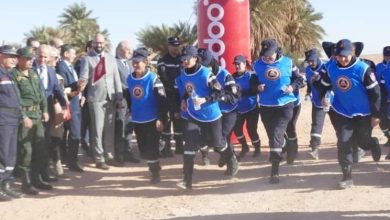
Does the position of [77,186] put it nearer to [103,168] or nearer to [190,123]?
[103,168]

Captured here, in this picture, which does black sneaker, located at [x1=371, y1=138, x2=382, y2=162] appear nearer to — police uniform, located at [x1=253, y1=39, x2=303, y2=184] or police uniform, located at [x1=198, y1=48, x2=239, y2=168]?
police uniform, located at [x1=253, y1=39, x2=303, y2=184]

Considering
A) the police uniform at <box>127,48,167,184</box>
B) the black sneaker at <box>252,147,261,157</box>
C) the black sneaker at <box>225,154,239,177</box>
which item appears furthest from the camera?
the black sneaker at <box>252,147,261,157</box>

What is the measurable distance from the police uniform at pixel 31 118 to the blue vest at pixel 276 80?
10.5ft

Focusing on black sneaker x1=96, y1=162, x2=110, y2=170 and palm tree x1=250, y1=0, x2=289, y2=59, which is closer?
black sneaker x1=96, y1=162, x2=110, y2=170

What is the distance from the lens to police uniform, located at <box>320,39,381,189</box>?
7277 millimetres

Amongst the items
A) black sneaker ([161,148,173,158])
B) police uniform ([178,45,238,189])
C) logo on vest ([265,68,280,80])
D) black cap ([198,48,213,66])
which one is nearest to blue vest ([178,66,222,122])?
police uniform ([178,45,238,189])

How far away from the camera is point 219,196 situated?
747 centimetres

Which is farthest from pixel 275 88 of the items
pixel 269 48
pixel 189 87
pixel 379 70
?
pixel 379 70

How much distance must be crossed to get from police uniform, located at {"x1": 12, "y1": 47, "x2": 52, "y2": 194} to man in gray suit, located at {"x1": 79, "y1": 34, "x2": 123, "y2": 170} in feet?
4.17

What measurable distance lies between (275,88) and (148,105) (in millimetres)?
1893

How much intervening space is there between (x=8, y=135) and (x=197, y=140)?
2.51 m

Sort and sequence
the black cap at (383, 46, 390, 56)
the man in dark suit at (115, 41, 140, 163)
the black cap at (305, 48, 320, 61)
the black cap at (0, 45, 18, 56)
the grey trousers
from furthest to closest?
the black cap at (305, 48, 320, 61), the man in dark suit at (115, 41, 140, 163), the black cap at (383, 46, 390, 56), the grey trousers, the black cap at (0, 45, 18, 56)

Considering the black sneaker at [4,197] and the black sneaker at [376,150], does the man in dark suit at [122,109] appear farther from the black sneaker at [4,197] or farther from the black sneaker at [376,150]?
the black sneaker at [376,150]

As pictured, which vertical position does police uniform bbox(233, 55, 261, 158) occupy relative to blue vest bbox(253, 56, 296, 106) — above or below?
below
